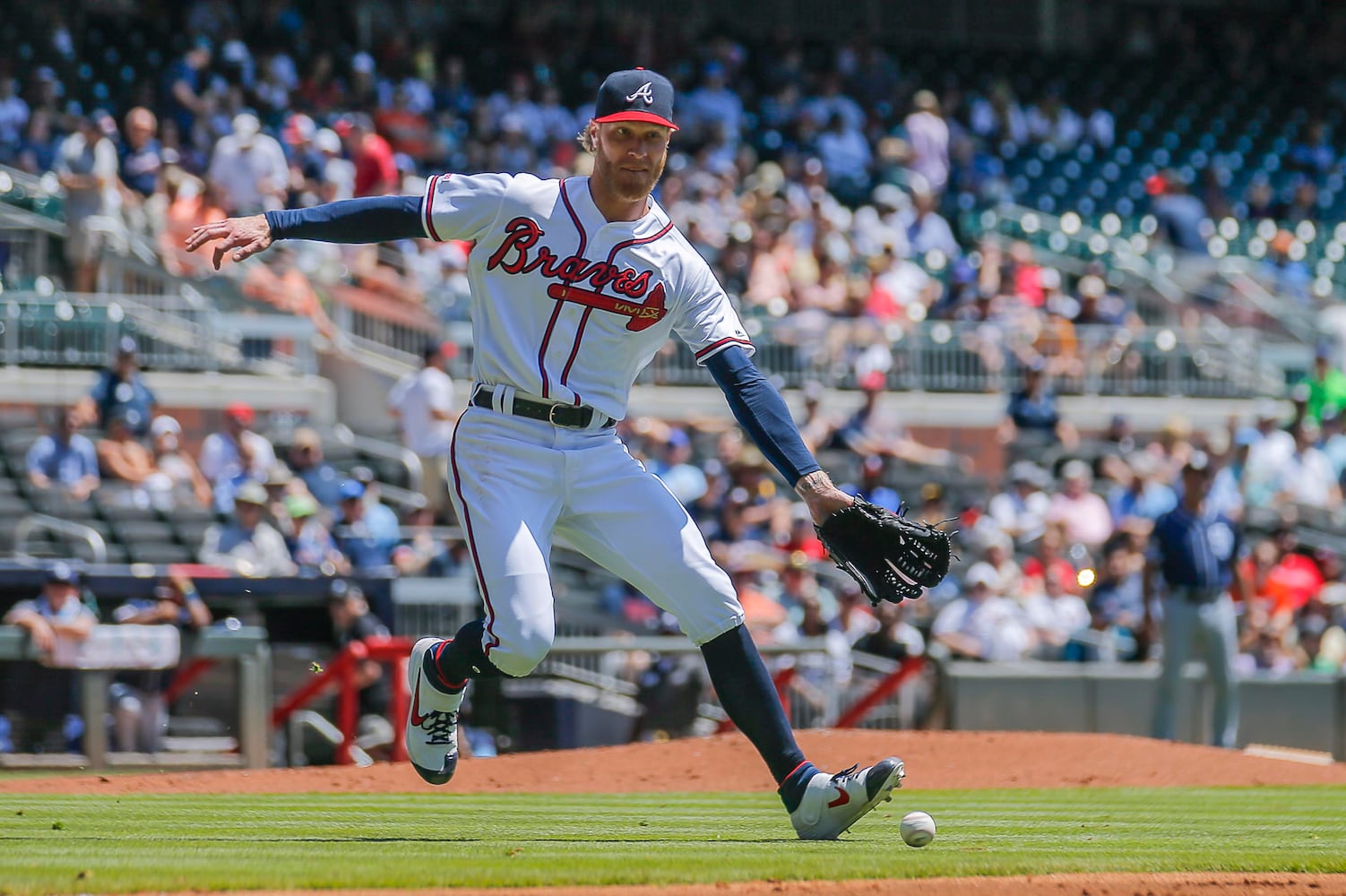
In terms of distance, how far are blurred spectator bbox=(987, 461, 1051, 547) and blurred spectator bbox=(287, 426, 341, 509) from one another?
5.23m

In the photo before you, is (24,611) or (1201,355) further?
(1201,355)

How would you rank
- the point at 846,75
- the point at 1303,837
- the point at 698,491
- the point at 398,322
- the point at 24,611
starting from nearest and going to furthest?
the point at 1303,837 → the point at 24,611 → the point at 698,491 → the point at 398,322 → the point at 846,75

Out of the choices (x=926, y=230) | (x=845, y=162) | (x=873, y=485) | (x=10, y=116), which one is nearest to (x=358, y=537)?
(x=873, y=485)

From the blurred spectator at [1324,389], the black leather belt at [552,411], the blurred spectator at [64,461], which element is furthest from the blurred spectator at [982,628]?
the black leather belt at [552,411]

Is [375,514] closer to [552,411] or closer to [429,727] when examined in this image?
[429,727]

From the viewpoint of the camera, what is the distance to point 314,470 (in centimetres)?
1327

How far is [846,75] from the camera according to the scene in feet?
76.9

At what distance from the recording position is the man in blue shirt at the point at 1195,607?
39.4ft

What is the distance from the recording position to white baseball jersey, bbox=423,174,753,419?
5.91m

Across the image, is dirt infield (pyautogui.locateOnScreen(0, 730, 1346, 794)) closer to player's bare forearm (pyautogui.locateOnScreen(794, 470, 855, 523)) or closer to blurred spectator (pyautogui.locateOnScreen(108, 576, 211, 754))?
blurred spectator (pyautogui.locateOnScreen(108, 576, 211, 754))

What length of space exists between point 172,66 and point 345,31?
3175 millimetres

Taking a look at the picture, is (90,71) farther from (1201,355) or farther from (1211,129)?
(1211,129)

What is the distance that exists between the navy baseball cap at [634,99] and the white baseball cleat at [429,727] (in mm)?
1740

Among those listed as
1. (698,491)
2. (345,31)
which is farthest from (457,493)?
(345,31)
